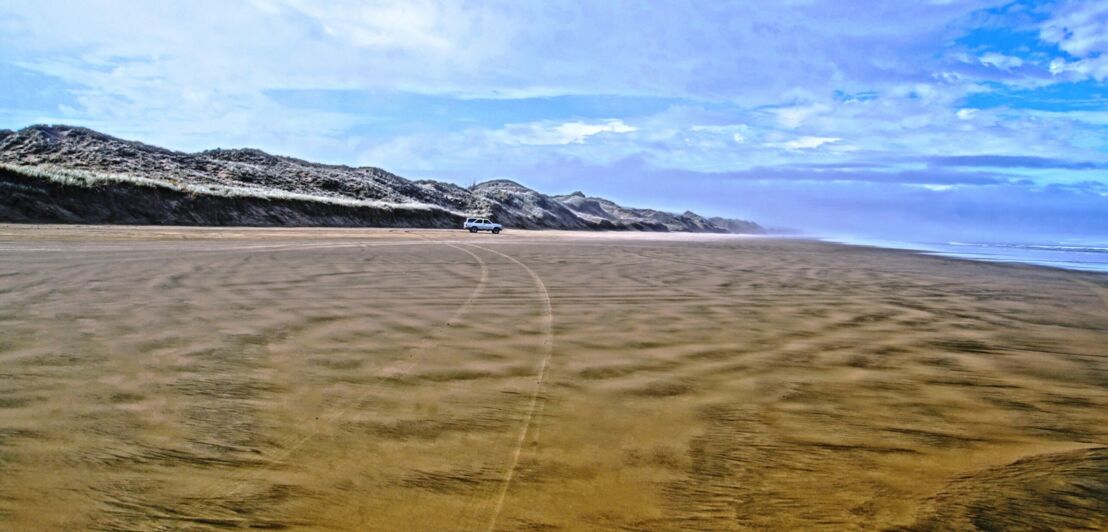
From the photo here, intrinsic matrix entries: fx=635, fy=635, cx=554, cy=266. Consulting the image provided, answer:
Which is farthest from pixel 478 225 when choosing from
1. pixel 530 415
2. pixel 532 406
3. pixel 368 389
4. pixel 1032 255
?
pixel 530 415

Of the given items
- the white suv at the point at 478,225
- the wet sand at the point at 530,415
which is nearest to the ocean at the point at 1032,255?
the wet sand at the point at 530,415

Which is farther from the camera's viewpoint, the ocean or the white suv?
the white suv

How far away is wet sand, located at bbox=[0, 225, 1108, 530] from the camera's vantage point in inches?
113

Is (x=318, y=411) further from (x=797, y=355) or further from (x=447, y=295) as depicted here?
(x=447, y=295)

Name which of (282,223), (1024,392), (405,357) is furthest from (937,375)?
(282,223)

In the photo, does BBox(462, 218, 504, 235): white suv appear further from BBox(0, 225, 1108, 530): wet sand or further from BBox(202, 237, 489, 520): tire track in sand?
BBox(0, 225, 1108, 530): wet sand

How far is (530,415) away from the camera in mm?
4141

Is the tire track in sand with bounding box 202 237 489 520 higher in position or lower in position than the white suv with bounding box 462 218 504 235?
lower

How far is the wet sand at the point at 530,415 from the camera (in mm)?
2883

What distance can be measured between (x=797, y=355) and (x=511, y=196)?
95593 millimetres

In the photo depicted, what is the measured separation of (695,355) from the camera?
604cm

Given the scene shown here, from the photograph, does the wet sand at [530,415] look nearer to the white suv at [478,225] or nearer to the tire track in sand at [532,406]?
the tire track in sand at [532,406]

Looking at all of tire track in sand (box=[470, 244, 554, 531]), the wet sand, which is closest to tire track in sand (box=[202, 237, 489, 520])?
the wet sand

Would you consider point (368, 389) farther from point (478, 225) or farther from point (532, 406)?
point (478, 225)
